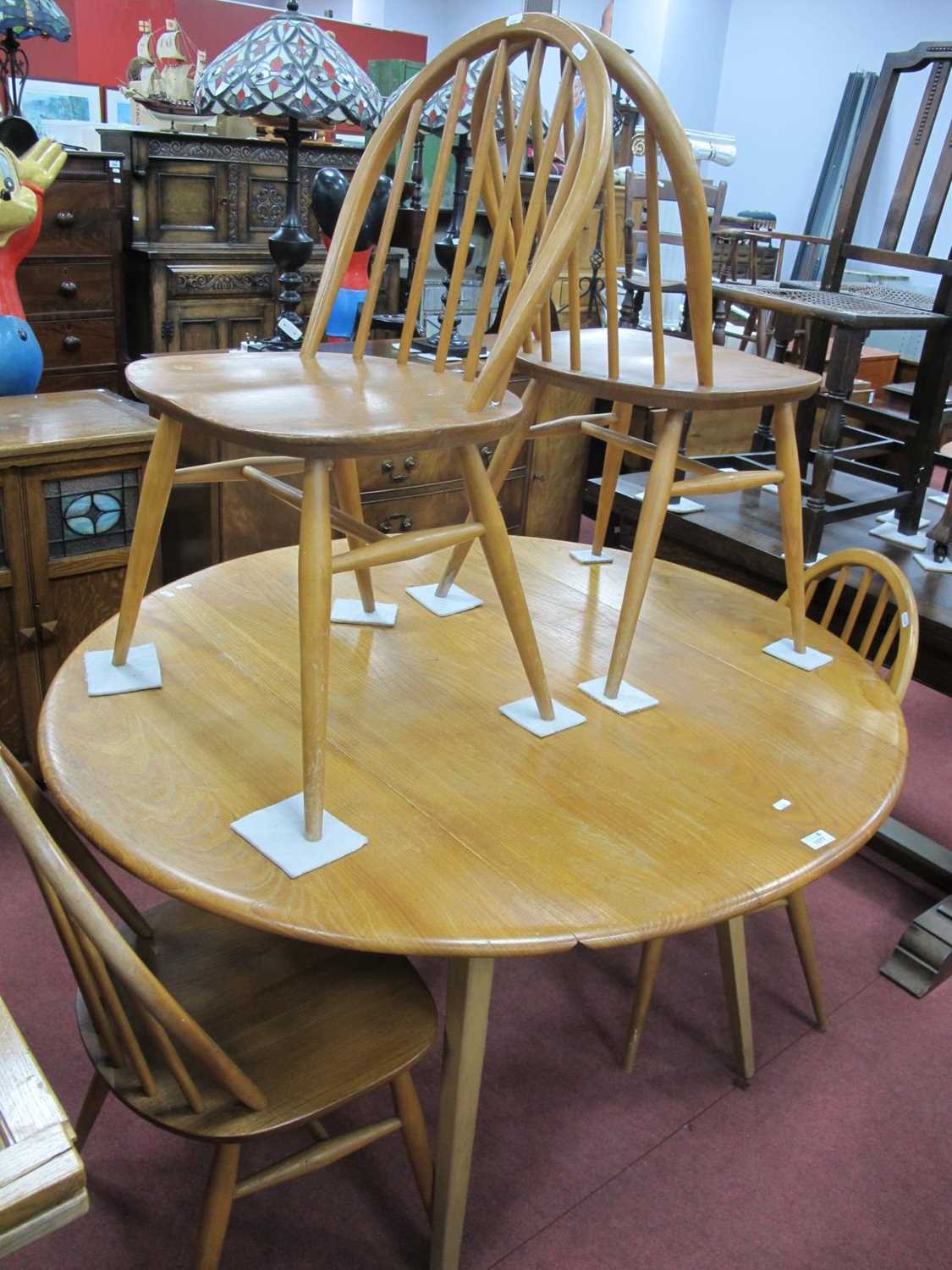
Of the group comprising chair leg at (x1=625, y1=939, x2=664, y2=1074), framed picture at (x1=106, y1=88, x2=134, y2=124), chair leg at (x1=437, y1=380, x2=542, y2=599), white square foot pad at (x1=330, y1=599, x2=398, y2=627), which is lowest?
chair leg at (x1=625, y1=939, x2=664, y2=1074)

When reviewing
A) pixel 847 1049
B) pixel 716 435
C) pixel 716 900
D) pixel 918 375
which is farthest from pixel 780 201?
pixel 716 900

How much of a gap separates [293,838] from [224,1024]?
0.27 metres

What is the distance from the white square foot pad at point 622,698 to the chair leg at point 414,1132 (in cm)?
54

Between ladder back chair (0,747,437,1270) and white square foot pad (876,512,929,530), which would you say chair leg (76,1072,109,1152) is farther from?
white square foot pad (876,512,929,530)

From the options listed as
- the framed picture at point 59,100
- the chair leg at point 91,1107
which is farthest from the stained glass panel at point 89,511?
the framed picture at point 59,100

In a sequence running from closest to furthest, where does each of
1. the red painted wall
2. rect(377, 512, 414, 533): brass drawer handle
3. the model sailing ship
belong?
rect(377, 512, 414, 533): brass drawer handle < the model sailing ship < the red painted wall

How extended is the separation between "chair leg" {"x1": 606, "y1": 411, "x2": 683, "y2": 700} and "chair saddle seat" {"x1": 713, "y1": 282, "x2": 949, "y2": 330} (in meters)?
0.81

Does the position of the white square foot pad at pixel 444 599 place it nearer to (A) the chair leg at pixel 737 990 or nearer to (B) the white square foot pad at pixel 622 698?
(B) the white square foot pad at pixel 622 698

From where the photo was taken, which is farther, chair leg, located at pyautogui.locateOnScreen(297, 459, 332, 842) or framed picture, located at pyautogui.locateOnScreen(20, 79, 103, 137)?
framed picture, located at pyautogui.locateOnScreen(20, 79, 103, 137)

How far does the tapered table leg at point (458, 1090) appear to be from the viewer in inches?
39.9

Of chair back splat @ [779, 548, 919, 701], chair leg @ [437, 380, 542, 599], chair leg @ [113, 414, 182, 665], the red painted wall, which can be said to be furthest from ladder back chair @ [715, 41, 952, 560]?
the red painted wall

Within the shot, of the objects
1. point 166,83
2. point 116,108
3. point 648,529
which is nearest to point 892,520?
point 648,529

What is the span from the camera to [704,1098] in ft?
5.24

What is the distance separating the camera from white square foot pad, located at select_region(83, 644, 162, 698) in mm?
1260
